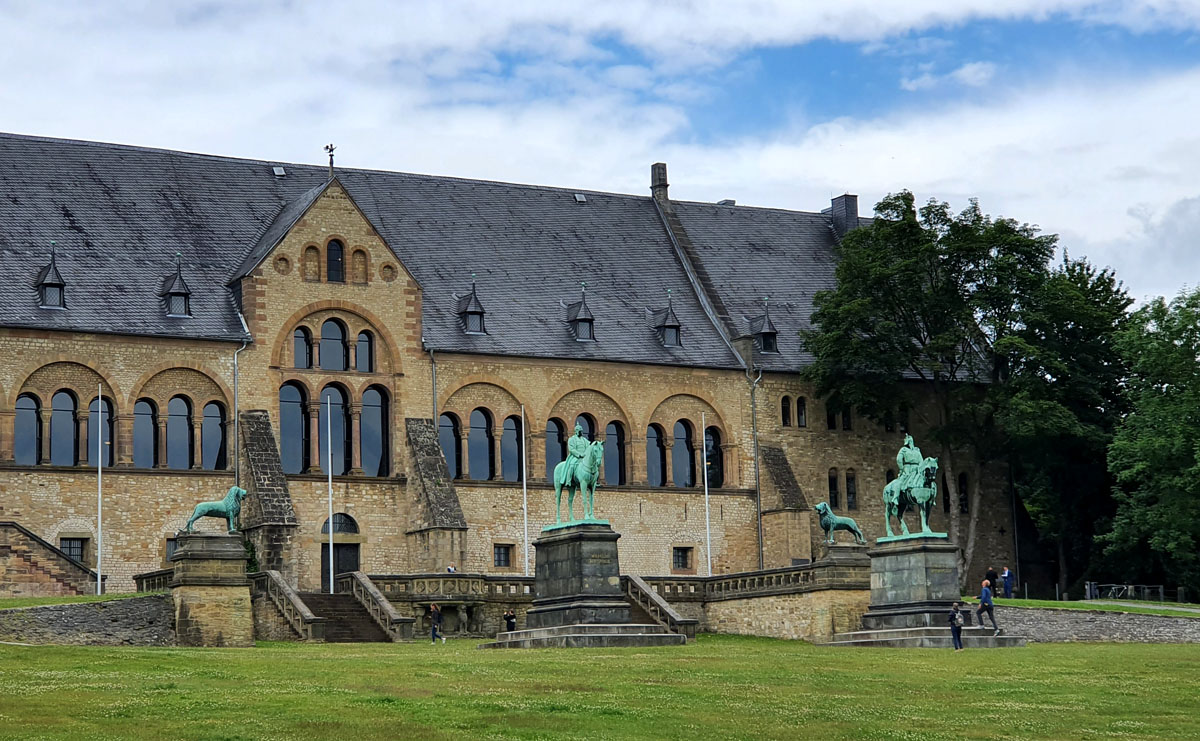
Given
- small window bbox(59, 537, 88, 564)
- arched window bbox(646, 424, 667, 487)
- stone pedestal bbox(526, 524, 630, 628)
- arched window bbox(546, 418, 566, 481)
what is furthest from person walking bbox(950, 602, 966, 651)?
small window bbox(59, 537, 88, 564)

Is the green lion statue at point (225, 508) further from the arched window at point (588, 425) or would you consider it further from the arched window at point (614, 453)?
the arched window at point (614, 453)

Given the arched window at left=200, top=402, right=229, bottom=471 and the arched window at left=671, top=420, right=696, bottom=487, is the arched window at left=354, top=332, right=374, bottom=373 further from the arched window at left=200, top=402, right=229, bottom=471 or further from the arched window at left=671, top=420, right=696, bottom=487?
the arched window at left=671, top=420, right=696, bottom=487

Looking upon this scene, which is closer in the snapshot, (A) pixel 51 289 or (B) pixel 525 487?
(A) pixel 51 289

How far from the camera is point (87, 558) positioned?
60406 millimetres

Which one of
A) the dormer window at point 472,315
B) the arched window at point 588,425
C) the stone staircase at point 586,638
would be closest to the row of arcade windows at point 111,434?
the dormer window at point 472,315

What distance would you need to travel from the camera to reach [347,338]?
219ft

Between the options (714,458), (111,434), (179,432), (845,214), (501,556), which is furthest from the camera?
(845,214)

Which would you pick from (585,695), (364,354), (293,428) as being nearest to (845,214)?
(364,354)

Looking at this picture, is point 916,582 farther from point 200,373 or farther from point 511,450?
point 200,373

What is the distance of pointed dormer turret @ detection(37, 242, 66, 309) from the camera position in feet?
204

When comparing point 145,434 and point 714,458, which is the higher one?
point 145,434

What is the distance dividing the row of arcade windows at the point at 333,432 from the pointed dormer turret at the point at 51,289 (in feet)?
26.1

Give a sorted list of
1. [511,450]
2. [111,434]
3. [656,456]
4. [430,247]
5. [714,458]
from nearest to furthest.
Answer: [111,434], [511,450], [656,456], [430,247], [714,458]

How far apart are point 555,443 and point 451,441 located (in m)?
4.30
